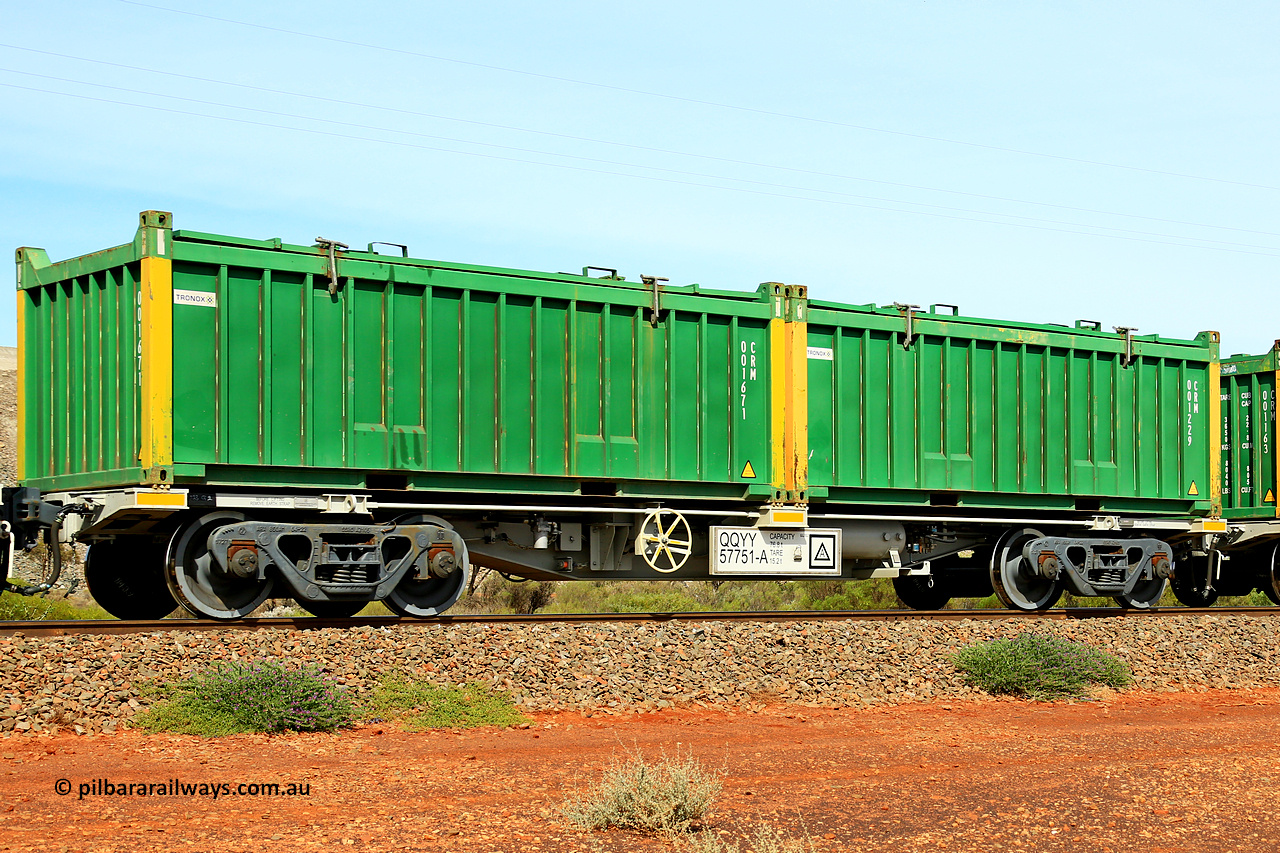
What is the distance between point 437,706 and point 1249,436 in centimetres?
1512

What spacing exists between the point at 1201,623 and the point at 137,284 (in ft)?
40.6

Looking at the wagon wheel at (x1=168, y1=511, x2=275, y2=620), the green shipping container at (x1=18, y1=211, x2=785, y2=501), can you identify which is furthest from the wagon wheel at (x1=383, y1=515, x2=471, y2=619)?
the wagon wheel at (x1=168, y1=511, x2=275, y2=620)

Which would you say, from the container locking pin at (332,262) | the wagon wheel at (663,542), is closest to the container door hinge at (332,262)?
the container locking pin at (332,262)

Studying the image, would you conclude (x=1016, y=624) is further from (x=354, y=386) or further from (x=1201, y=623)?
(x=354, y=386)

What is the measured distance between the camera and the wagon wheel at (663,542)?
14148 mm

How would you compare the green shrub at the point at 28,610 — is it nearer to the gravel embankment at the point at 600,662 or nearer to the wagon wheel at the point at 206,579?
the wagon wheel at the point at 206,579

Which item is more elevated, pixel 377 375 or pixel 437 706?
pixel 377 375

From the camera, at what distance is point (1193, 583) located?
19312 mm

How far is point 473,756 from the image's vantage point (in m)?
8.42

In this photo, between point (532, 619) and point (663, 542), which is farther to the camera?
point (663, 542)

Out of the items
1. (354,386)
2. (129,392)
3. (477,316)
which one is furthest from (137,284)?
(477,316)

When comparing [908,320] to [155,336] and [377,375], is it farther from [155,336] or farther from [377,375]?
[155,336]

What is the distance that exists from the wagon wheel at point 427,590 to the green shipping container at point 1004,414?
4.56 m

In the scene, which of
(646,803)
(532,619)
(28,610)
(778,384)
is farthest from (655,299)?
(28,610)
